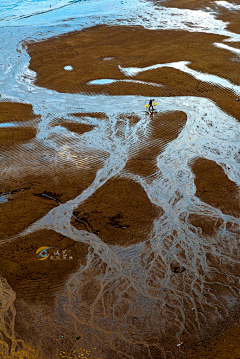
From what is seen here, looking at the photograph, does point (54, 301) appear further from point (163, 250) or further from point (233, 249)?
point (233, 249)

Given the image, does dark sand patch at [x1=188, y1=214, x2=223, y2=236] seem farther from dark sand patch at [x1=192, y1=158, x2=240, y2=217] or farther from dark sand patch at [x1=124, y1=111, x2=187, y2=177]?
dark sand patch at [x1=124, y1=111, x2=187, y2=177]

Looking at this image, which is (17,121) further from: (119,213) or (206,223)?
(206,223)

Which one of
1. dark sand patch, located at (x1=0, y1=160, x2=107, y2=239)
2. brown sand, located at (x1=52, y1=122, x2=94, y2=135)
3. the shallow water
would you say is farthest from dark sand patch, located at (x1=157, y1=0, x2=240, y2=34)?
dark sand patch, located at (x1=0, y1=160, x2=107, y2=239)

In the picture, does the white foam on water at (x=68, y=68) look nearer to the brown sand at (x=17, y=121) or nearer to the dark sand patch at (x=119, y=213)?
the brown sand at (x=17, y=121)

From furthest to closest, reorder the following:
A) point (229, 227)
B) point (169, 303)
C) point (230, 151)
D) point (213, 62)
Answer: point (213, 62), point (230, 151), point (229, 227), point (169, 303)

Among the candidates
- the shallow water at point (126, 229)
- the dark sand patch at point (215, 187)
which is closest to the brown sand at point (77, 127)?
the shallow water at point (126, 229)

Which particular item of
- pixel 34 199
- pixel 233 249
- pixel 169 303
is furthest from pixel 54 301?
pixel 233 249
